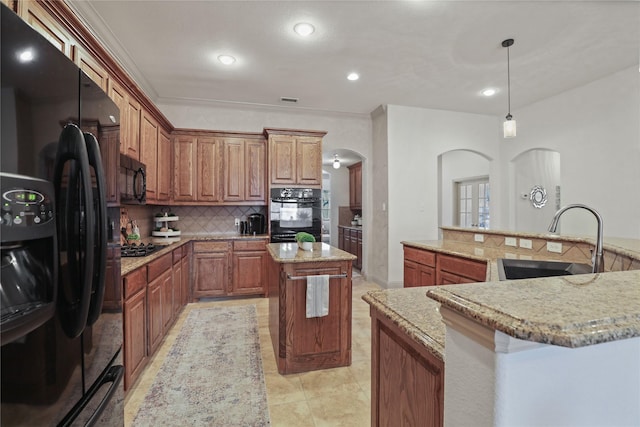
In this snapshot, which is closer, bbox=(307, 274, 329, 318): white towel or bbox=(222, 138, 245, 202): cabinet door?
bbox=(307, 274, 329, 318): white towel

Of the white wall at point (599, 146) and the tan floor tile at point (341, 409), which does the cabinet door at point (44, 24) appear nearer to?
the tan floor tile at point (341, 409)

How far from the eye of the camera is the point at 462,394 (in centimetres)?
62

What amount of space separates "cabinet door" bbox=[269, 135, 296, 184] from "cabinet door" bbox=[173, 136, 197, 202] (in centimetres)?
113

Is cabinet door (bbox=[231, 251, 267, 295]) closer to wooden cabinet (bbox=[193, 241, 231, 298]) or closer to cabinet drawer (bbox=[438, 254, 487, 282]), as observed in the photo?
wooden cabinet (bbox=[193, 241, 231, 298])

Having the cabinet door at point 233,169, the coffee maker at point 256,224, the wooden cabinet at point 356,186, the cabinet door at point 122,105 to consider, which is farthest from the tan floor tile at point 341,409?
the wooden cabinet at point 356,186

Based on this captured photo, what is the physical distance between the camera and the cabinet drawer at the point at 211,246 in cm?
403

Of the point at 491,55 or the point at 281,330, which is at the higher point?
the point at 491,55

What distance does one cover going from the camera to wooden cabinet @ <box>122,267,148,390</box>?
6.37 feet

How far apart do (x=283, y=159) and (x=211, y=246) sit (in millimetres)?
1594

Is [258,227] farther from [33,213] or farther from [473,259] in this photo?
[33,213]

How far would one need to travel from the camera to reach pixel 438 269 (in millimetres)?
2971

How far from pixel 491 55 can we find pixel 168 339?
14.7ft

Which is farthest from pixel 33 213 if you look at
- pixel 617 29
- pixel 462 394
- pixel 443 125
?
pixel 443 125

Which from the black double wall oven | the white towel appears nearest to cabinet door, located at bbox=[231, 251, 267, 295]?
the black double wall oven
